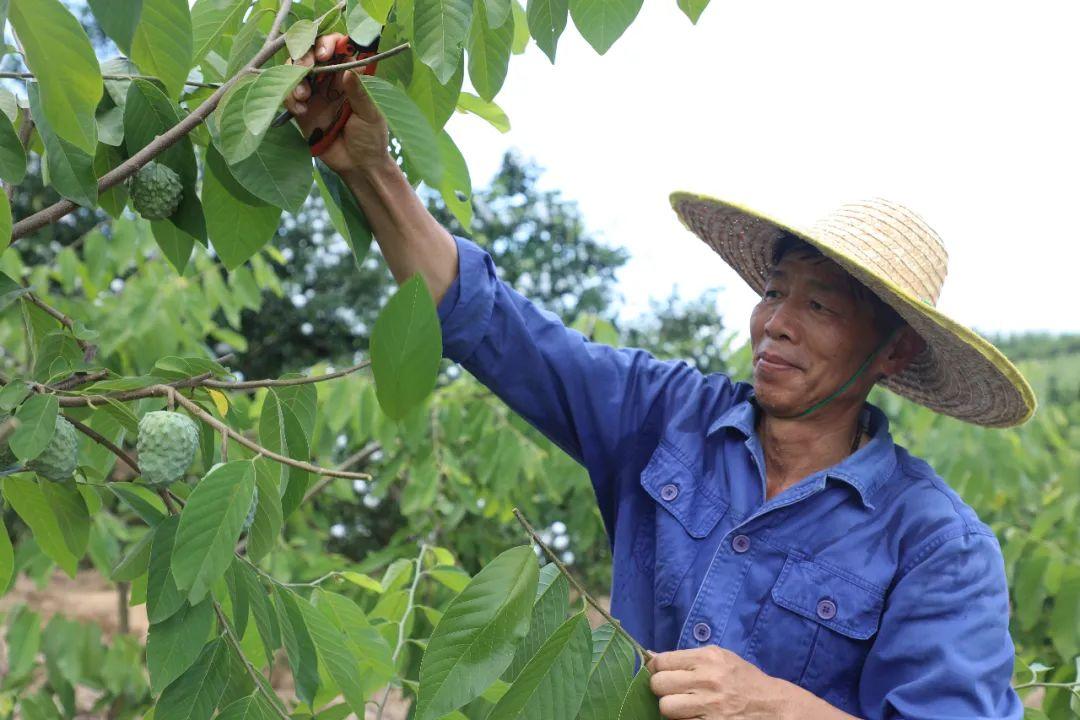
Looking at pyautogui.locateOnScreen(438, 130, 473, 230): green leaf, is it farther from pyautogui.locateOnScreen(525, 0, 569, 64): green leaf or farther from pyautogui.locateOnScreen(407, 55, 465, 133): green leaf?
pyautogui.locateOnScreen(525, 0, 569, 64): green leaf

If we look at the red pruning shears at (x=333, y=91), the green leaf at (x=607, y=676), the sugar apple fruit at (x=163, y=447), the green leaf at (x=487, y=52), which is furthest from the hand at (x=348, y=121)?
the green leaf at (x=607, y=676)

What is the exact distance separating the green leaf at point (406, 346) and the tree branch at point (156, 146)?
0.88 feet

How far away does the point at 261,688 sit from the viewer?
1100mm

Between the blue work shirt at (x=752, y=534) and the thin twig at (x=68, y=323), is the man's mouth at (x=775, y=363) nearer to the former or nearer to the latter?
the blue work shirt at (x=752, y=534)

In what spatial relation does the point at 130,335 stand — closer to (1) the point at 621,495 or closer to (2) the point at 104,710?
(2) the point at 104,710

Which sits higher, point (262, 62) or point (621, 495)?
point (262, 62)

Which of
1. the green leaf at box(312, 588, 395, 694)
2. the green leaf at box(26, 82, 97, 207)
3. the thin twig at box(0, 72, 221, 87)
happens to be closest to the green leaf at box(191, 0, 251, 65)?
the thin twig at box(0, 72, 221, 87)

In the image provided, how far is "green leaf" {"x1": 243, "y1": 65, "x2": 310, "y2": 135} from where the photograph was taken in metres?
0.92

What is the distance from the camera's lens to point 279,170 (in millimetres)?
1086

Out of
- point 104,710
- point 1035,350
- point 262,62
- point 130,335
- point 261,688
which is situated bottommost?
point 104,710

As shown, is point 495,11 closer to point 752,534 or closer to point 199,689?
point 199,689

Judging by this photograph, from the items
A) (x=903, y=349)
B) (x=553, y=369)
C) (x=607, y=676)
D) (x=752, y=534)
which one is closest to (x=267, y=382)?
(x=607, y=676)

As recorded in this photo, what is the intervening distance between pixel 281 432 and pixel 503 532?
3.63 m

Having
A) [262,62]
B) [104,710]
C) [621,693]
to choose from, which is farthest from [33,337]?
[104,710]
